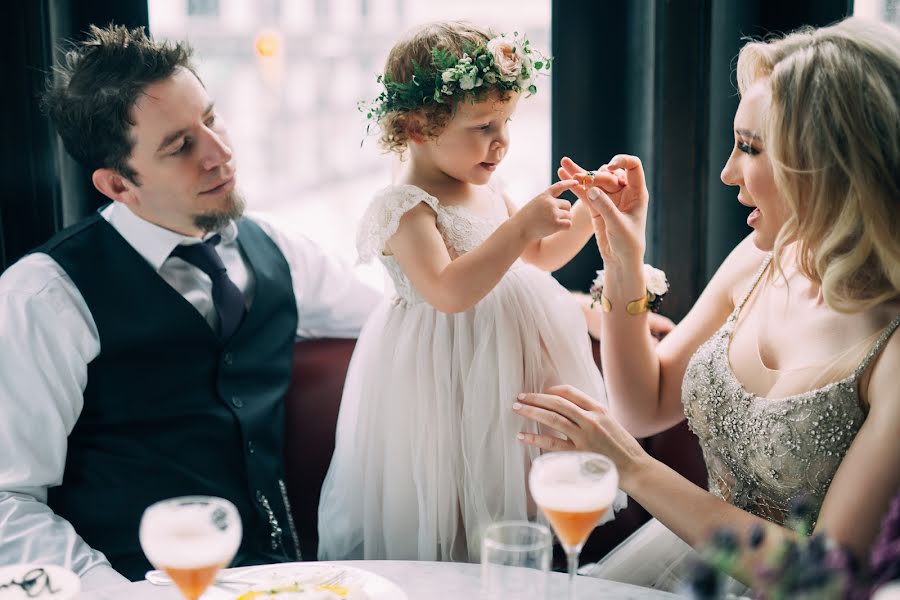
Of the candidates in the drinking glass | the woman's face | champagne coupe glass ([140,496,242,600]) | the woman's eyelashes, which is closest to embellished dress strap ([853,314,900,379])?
the woman's face

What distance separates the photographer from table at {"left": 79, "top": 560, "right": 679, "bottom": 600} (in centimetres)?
129

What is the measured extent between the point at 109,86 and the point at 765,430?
1.45 meters

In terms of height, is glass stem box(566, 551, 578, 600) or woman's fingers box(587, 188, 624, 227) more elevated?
woman's fingers box(587, 188, 624, 227)

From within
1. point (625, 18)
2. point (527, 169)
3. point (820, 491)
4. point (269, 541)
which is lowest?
point (269, 541)

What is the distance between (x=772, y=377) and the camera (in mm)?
1617

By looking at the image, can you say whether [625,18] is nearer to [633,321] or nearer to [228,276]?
[633,321]

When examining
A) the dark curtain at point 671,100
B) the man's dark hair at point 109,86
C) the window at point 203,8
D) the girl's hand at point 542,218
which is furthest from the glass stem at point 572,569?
the window at point 203,8

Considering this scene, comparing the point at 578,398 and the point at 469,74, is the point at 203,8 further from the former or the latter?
the point at 578,398

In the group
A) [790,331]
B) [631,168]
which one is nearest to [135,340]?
[631,168]

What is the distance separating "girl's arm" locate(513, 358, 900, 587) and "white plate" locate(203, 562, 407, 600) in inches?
17.5

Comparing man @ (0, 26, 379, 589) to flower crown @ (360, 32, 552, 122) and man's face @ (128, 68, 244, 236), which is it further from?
flower crown @ (360, 32, 552, 122)

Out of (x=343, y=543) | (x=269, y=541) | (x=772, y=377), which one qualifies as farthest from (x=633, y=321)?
(x=269, y=541)

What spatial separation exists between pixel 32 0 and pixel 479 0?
3.74 ft

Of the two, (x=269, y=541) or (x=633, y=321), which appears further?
(x=269, y=541)
